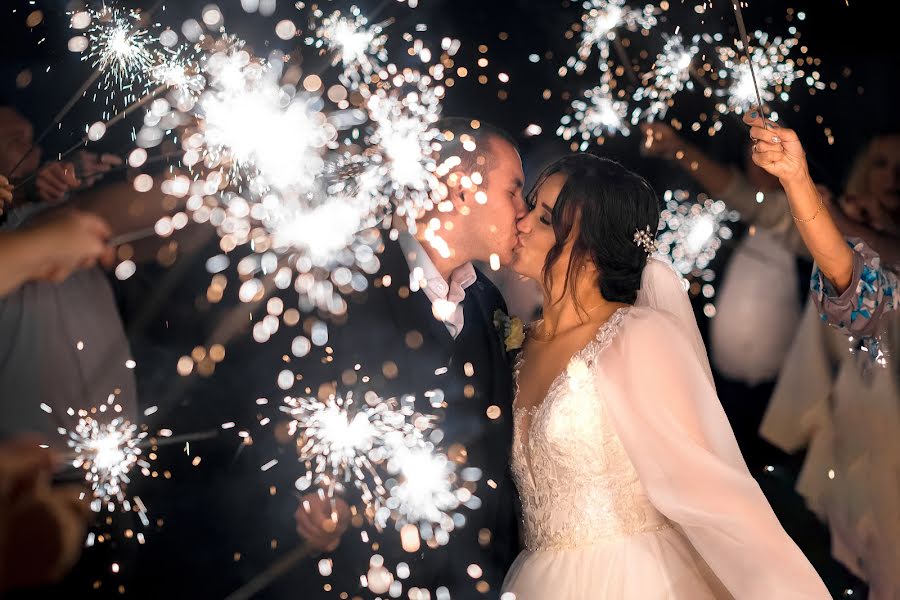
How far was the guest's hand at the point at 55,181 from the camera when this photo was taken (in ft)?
6.04

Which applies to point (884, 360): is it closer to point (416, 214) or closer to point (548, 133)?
point (548, 133)

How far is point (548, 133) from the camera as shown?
2.58m

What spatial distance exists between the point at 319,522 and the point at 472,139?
1.09 metres

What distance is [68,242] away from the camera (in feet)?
6.00

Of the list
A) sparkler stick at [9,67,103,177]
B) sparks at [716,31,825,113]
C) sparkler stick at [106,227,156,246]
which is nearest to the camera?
sparkler stick at [9,67,103,177]

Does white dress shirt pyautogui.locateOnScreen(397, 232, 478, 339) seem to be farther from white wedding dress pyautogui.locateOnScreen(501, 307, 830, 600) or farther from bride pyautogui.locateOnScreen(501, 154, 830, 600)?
white wedding dress pyautogui.locateOnScreen(501, 307, 830, 600)

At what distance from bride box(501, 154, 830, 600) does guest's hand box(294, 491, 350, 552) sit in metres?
0.44

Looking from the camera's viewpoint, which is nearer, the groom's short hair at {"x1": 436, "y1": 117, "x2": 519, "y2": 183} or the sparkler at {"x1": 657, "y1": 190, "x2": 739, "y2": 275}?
the groom's short hair at {"x1": 436, "y1": 117, "x2": 519, "y2": 183}

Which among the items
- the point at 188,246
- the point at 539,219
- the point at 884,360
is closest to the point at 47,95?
the point at 188,246

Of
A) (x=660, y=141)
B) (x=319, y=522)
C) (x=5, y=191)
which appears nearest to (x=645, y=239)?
(x=660, y=141)

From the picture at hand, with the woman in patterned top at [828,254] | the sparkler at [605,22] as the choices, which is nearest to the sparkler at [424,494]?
the woman in patterned top at [828,254]

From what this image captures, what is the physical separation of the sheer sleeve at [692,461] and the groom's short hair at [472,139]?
0.63m

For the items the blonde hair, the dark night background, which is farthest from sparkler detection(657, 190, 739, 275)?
the blonde hair

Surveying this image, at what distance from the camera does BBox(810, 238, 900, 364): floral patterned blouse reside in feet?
7.34
